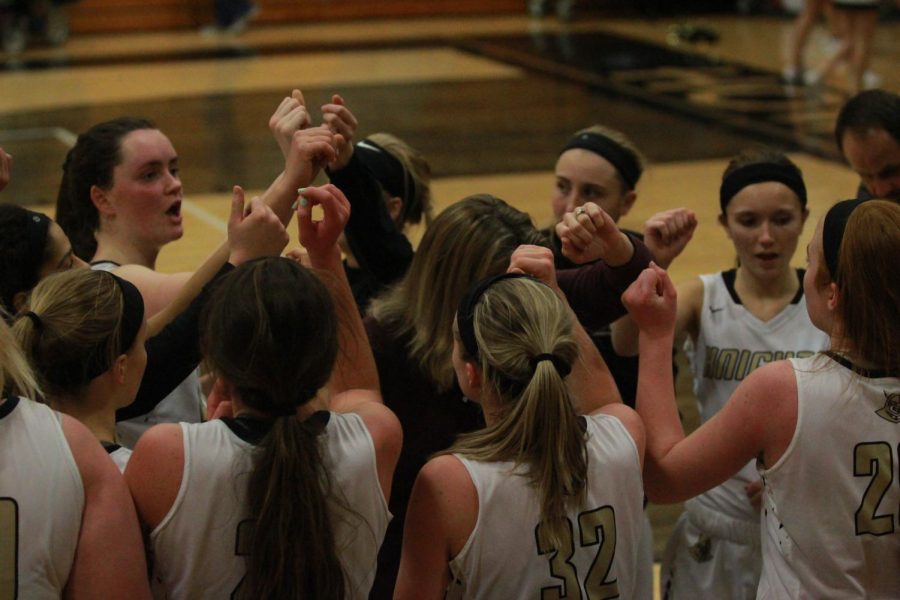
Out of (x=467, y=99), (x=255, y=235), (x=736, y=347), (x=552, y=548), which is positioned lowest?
(x=552, y=548)

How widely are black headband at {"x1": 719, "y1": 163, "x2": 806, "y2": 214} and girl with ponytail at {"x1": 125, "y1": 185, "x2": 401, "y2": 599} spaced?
1.72 metres

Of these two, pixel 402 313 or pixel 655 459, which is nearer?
pixel 655 459

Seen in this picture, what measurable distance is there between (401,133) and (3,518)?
29.0ft

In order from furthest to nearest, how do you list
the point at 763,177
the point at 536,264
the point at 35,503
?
the point at 763,177
the point at 536,264
the point at 35,503

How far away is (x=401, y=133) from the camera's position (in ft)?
35.1

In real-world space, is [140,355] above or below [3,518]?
above

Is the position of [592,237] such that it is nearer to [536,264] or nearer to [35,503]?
[536,264]

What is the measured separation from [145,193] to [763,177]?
1718 millimetres

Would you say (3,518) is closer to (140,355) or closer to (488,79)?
(140,355)

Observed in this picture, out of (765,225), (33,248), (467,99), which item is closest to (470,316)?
(33,248)

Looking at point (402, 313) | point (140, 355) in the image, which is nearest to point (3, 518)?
point (140, 355)

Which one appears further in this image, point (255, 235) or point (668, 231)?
point (668, 231)

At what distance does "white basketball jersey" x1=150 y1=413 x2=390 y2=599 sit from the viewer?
2090 millimetres

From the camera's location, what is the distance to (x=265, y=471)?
209 centimetres
